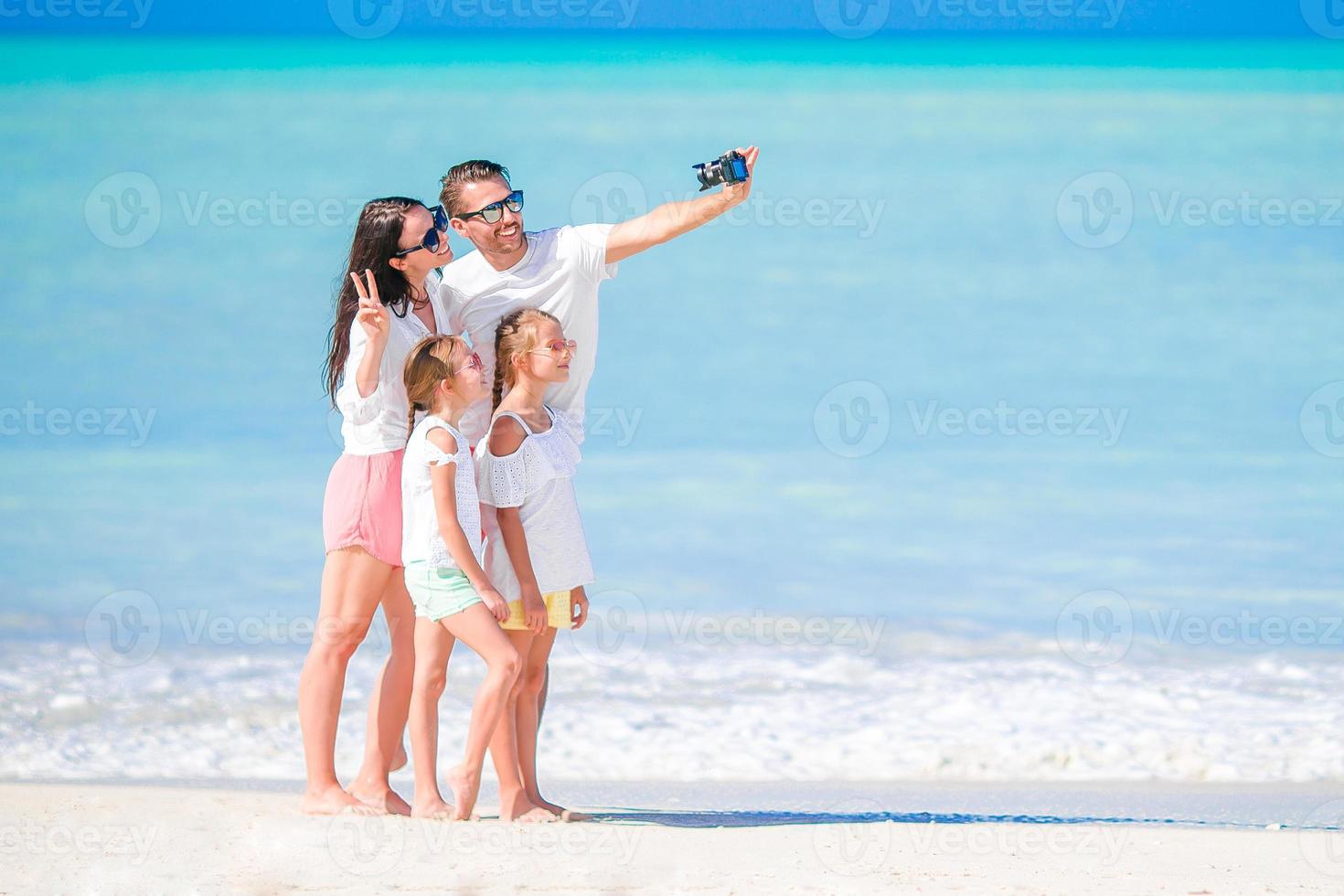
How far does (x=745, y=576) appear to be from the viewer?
7.94m

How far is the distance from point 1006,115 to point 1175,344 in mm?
4768

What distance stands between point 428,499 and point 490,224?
2.60ft

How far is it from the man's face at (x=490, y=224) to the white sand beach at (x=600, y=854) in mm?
1509

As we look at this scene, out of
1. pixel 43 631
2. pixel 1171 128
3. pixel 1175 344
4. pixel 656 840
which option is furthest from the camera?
pixel 1171 128

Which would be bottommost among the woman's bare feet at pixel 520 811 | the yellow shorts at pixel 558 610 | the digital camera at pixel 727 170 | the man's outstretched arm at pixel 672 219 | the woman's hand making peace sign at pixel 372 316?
the woman's bare feet at pixel 520 811

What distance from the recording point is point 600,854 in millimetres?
3521

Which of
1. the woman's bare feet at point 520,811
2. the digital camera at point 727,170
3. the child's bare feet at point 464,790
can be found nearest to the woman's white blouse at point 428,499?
the child's bare feet at point 464,790

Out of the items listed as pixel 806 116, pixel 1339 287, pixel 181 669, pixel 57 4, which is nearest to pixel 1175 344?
pixel 1339 287

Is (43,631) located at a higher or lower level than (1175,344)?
lower

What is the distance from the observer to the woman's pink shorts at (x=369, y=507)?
3.86m

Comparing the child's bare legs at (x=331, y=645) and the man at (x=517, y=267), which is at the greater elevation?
the man at (x=517, y=267)

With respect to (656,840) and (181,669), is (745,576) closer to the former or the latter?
(181,669)

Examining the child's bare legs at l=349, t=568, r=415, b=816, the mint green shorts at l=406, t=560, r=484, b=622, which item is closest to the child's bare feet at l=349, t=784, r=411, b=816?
the child's bare legs at l=349, t=568, r=415, b=816

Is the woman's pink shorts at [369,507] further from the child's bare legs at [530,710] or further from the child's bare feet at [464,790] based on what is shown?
the child's bare feet at [464,790]
